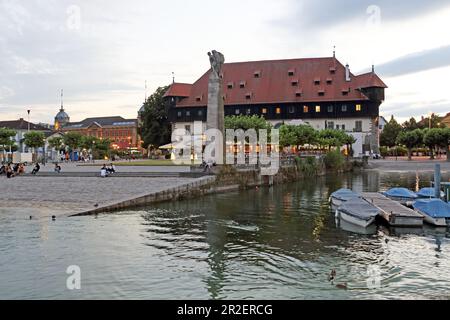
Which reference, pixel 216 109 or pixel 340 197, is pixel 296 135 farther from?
pixel 340 197

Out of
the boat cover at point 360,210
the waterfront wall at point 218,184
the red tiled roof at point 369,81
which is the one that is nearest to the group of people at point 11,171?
the waterfront wall at point 218,184

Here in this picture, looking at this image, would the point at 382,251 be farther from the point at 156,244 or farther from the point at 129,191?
the point at 129,191

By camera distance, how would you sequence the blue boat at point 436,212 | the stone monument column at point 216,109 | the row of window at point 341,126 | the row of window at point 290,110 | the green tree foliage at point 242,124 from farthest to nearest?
the row of window at point 341,126, the row of window at point 290,110, the green tree foliage at point 242,124, the stone monument column at point 216,109, the blue boat at point 436,212

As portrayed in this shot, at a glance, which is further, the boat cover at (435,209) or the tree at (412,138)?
the tree at (412,138)

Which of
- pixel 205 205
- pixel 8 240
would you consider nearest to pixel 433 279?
pixel 8 240

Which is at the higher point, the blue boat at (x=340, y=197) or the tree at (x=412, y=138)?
the tree at (x=412, y=138)

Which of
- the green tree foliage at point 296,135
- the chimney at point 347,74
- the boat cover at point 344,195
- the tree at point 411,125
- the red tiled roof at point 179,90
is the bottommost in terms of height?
the boat cover at point 344,195

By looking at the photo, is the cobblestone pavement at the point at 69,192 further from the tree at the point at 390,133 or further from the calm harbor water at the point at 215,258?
the tree at the point at 390,133

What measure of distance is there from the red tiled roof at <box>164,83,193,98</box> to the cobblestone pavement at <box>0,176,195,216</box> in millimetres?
58980

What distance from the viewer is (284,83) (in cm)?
9556

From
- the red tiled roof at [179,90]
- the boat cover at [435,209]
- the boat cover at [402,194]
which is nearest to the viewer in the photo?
the boat cover at [435,209]

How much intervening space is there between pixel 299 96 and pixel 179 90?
25.3m

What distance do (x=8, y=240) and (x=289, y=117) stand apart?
262 ft

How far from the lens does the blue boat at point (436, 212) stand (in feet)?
70.7
